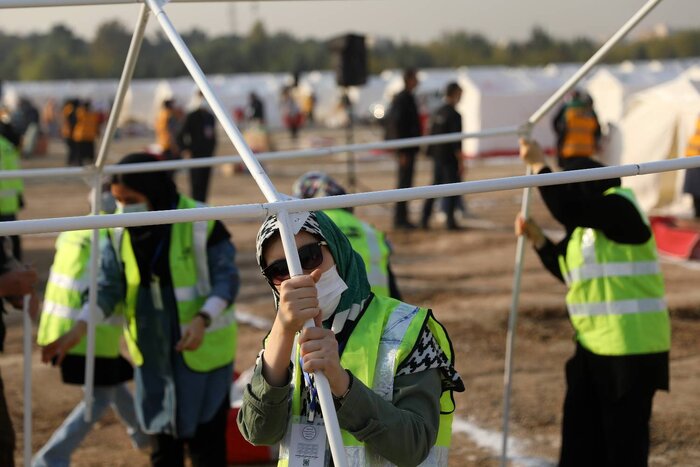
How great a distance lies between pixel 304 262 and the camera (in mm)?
A: 2510

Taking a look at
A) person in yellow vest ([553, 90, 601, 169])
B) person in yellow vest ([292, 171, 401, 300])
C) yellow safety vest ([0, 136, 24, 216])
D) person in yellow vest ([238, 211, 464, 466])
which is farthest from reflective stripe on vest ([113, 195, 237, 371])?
person in yellow vest ([553, 90, 601, 169])

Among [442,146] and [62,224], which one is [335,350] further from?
[442,146]

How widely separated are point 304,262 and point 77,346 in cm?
312

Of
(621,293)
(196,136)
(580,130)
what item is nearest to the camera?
(621,293)

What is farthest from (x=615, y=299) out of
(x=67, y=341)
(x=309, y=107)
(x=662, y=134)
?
(x=309, y=107)

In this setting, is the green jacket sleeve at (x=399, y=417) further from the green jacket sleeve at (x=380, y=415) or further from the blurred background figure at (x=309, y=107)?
the blurred background figure at (x=309, y=107)

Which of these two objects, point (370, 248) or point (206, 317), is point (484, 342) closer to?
point (370, 248)

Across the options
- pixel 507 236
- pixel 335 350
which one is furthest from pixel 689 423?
pixel 507 236

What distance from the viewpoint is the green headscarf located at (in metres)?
2.52

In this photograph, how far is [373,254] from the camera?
191 inches

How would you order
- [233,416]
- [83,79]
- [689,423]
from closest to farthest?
1. [233,416]
2. [689,423]
3. [83,79]

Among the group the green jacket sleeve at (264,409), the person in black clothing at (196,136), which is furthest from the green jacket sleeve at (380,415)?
the person in black clothing at (196,136)

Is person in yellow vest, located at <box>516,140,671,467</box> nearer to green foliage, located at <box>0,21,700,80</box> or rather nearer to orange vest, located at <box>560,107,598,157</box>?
orange vest, located at <box>560,107,598,157</box>

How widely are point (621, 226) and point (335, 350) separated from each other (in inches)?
88.2
